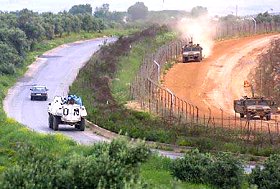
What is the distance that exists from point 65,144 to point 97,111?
44.2 ft

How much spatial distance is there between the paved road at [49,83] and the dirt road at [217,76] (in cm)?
1107

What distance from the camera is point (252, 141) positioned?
118 ft

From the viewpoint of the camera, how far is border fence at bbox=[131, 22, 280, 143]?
4222cm

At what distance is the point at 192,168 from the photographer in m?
26.3

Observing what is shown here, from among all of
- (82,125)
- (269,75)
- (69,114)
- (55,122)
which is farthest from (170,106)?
(269,75)

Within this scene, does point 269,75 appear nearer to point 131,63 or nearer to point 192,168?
point 131,63

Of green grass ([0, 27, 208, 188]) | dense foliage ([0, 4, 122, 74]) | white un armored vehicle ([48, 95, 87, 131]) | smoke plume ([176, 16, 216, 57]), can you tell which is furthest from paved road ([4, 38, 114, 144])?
smoke plume ([176, 16, 216, 57])

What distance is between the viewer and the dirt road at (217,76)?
2216 inches

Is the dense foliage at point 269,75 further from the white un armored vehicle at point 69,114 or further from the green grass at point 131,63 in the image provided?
the white un armored vehicle at point 69,114

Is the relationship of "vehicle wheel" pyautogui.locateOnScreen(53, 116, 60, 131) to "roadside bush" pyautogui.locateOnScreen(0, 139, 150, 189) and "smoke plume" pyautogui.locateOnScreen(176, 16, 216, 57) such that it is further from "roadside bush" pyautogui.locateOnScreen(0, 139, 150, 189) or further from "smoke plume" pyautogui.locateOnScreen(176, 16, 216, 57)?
"smoke plume" pyautogui.locateOnScreen(176, 16, 216, 57)

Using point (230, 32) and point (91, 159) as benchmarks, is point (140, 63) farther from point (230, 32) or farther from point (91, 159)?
point (91, 159)

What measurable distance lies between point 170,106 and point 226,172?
24206 mm

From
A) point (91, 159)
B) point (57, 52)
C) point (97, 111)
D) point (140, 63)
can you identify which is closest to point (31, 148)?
point (91, 159)

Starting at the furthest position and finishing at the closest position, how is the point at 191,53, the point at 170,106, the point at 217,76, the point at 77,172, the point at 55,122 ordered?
the point at 191,53, the point at 217,76, the point at 170,106, the point at 55,122, the point at 77,172
